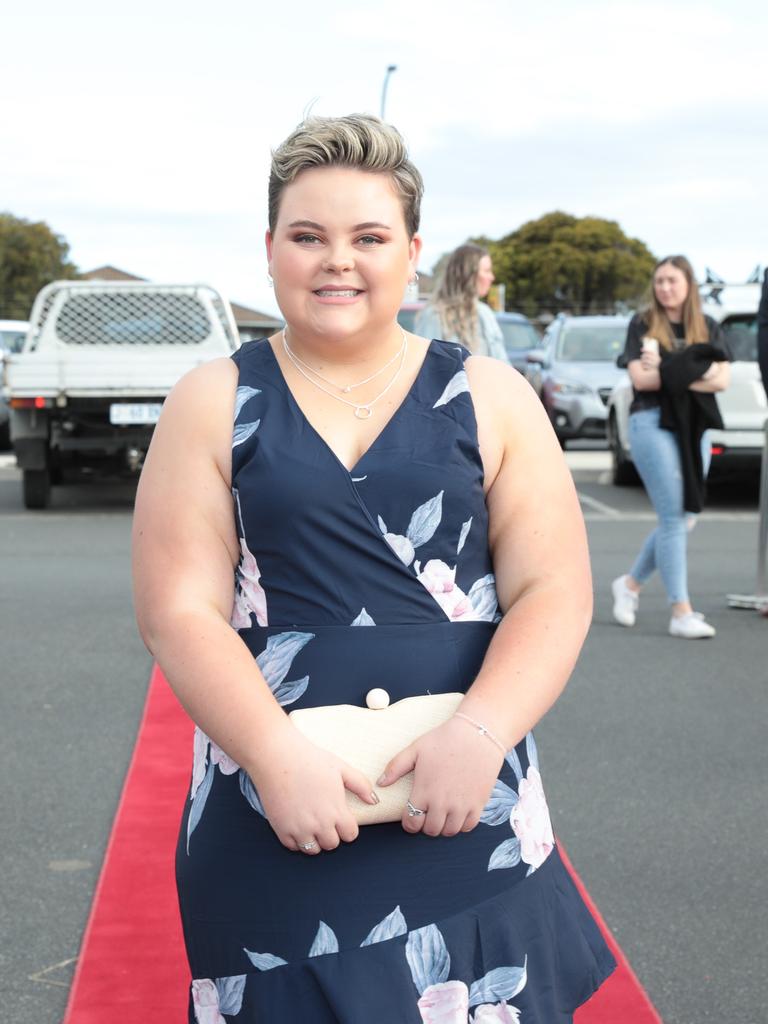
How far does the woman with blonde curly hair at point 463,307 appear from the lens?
7.28 m

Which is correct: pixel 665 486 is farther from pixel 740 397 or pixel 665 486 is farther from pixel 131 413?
pixel 131 413

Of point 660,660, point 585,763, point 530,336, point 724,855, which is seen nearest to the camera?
point 724,855

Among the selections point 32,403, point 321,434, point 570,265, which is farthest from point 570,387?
point 570,265

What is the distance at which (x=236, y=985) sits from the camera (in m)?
2.05

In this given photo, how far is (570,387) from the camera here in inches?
736

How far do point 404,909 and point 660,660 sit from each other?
5263 mm

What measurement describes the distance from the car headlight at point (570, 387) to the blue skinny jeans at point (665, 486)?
11.1 meters

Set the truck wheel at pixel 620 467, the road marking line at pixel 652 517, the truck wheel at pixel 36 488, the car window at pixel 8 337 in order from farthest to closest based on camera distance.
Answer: the car window at pixel 8 337 → the truck wheel at pixel 620 467 → the truck wheel at pixel 36 488 → the road marking line at pixel 652 517

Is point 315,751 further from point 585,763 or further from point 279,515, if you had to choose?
point 585,763

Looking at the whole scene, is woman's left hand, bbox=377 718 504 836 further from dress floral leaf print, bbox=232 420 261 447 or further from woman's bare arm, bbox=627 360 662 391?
woman's bare arm, bbox=627 360 662 391

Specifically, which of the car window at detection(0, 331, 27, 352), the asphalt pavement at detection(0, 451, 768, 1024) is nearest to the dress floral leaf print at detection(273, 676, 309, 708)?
the asphalt pavement at detection(0, 451, 768, 1024)

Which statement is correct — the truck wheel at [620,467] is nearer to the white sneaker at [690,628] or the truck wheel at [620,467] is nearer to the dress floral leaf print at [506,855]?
the white sneaker at [690,628]

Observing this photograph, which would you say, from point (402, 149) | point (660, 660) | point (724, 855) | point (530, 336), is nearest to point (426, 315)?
point (660, 660)

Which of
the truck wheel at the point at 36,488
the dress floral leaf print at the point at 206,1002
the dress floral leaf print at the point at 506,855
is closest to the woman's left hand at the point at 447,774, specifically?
the dress floral leaf print at the point at 506,855
